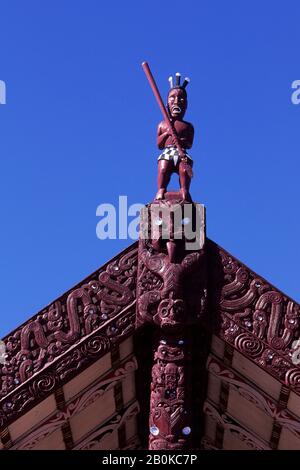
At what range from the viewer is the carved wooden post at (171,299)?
7703 mm

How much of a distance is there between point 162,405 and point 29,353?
1.16 metres

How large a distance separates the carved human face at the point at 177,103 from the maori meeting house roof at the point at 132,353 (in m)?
1.28

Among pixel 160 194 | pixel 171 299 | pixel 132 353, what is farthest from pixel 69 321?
pixel 160 194

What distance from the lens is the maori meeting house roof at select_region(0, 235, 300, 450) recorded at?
25.4ft

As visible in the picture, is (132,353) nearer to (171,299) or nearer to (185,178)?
(171,299)

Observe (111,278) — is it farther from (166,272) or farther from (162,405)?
(162,405)

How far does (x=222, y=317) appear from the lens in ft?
25.9

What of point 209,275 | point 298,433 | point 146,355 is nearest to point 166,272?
point 209,275

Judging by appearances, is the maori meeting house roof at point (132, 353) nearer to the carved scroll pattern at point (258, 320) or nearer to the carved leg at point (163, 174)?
the carved scroll pattern at point (258, 320)

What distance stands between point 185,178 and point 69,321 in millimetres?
1598

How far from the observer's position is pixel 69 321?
7.89 metres

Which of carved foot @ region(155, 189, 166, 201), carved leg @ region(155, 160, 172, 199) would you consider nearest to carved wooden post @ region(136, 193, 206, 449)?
carved foot @ region(155, 189, 166, 201)
